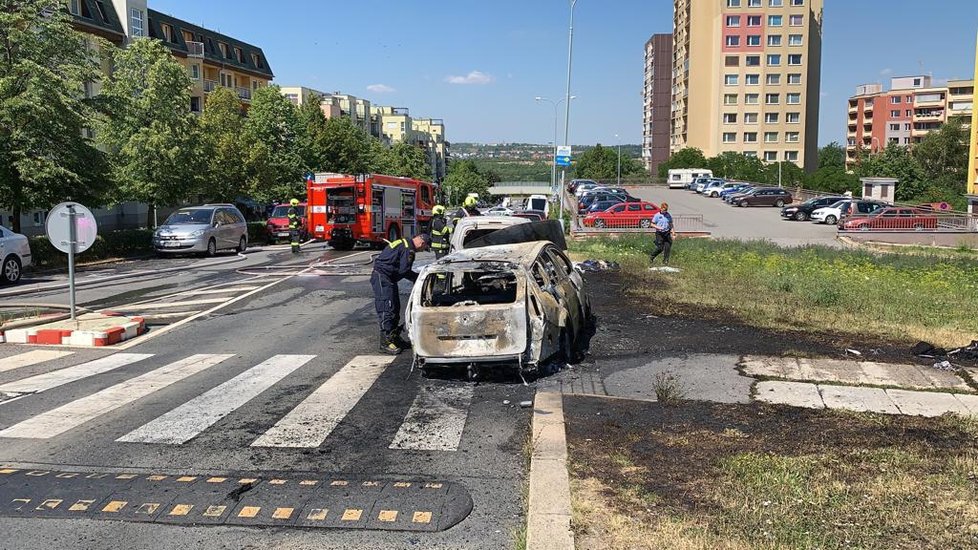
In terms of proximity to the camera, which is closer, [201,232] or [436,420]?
[436,420]

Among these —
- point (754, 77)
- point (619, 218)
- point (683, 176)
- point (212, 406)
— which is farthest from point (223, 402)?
point (754, 77)

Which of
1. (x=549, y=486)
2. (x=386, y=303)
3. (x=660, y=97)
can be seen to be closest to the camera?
(x=549, y=486)

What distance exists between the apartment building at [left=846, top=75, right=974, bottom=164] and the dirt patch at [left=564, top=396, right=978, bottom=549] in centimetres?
12027

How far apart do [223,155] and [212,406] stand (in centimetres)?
3474

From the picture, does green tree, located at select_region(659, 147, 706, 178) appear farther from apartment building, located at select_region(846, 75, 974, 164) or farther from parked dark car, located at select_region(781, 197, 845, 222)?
parked dark car, located at select_region(781, 197, 845, 222)

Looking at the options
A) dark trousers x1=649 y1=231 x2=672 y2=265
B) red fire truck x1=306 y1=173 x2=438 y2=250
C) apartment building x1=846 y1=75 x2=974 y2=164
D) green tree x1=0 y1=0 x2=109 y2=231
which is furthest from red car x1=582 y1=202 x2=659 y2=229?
apartment building x1=846 y1=75 x2=974 y2=164

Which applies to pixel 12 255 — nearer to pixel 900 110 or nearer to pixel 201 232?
pixel 201 232

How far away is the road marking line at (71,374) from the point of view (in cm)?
903

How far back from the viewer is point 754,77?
346 ft

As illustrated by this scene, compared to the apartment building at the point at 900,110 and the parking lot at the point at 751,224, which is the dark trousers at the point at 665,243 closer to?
the parking lot at the point at 751,224

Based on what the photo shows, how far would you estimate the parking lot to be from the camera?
40.1 metres

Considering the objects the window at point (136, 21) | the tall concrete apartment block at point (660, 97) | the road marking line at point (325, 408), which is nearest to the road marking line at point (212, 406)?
the road marking line at point (325, 408)

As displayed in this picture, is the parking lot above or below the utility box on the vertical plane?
below

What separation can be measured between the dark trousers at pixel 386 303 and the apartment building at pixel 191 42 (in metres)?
38.4
